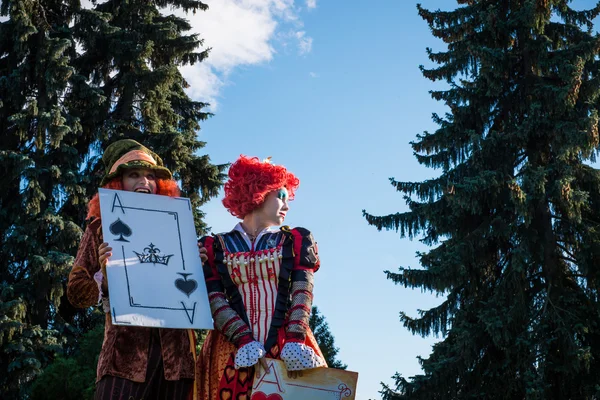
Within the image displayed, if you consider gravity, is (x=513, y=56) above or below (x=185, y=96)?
below

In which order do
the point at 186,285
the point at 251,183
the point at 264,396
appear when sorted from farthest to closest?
the point at 251,183, the point at 186,285, the point at 264,396

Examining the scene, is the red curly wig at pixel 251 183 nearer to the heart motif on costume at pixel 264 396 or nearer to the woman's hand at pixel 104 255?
the woman's hand at pixel 104 255

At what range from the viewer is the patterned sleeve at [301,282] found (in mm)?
3857

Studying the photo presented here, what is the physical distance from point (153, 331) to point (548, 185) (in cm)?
1094

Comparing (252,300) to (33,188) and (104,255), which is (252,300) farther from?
(33,188)

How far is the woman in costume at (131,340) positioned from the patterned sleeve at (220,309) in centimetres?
21

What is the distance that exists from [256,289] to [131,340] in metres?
0.69

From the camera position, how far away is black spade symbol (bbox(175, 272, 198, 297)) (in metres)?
3.78

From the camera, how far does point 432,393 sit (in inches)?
520

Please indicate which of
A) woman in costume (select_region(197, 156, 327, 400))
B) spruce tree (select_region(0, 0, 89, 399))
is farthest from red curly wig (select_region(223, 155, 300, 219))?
spruce tree (select_region(0, 0, 89, 399))

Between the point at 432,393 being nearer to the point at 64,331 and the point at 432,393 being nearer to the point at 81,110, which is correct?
the point at 64,331

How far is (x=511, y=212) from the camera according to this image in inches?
573

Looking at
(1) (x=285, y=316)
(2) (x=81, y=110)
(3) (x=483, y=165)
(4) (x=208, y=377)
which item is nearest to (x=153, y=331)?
(4) (x=208, y=377)

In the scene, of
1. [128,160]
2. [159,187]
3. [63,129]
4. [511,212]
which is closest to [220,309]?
[159,187]
